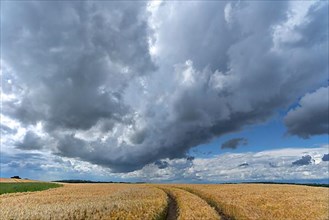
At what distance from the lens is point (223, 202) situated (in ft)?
127

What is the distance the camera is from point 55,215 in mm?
26312

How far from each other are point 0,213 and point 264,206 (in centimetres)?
2205

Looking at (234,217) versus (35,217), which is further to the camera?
(234,217)

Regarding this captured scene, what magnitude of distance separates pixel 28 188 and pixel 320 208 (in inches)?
2074

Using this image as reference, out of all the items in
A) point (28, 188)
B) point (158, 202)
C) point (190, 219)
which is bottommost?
point (190, 219)

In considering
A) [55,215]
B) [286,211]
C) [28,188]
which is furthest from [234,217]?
[28,188]

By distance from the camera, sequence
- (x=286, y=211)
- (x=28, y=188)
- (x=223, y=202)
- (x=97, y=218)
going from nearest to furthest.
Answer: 1. (x=97, y=218)
2. (x=286, y=211)
3. (x=223, y=202)
4. (x=28, y=188)

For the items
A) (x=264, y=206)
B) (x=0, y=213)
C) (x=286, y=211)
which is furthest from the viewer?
(x=264, y=206)

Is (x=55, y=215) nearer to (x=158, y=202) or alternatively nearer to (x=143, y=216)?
(x=143, y=216)

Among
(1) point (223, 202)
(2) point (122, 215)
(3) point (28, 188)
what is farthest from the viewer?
(3) point (28, 188)

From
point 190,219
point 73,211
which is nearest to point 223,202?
point 190,219

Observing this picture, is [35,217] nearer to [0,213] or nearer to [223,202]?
[0,213]

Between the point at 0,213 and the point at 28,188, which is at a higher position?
the point at 28,188

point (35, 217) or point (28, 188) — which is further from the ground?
point (28, 188)
